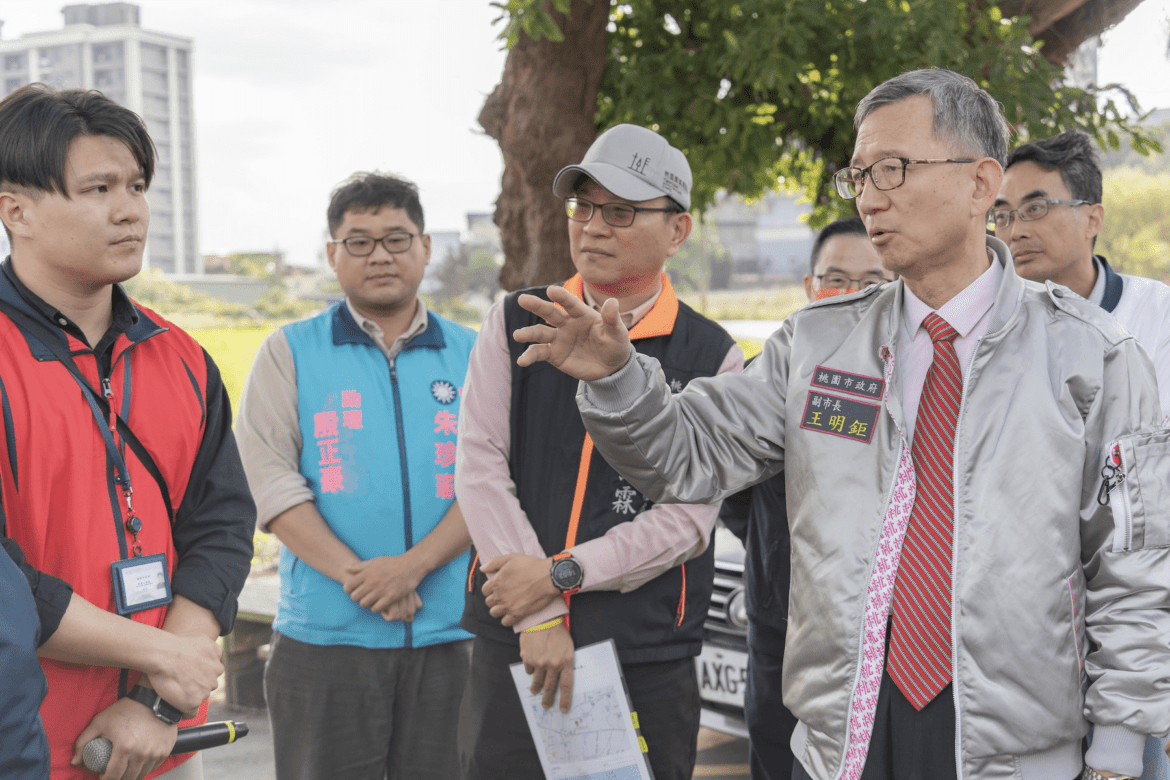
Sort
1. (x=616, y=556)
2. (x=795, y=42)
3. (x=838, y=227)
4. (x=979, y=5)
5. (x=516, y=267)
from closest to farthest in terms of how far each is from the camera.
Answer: (x=616, y=556) < (x=838, y=227) < (x=795, y=42) < (x=979, y=5) < (x=516, y=267)

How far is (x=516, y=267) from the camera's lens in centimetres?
452

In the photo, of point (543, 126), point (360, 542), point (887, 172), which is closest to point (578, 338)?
point (887, 172)

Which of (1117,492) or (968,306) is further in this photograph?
(968,306)

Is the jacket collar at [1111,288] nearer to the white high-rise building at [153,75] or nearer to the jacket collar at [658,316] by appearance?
the jacket collar at [658,316]

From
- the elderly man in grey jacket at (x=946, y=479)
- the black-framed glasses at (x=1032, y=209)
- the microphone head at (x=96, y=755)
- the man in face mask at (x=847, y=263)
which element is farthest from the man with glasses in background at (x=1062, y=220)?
the microphone head at (x=96, y=755)

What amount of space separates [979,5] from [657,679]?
352 centimetres

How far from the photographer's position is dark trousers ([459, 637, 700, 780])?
2.29 metres

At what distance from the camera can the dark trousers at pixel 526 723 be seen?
2291 mm

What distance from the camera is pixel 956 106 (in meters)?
1.71

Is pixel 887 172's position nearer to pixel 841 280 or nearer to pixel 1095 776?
pixel 1095 776

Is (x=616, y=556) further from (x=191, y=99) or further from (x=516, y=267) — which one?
(x=191, y=99)

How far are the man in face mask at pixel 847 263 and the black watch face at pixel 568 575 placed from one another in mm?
1411

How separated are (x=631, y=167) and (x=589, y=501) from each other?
2.93ft

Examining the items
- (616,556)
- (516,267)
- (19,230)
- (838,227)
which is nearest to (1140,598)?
(616,556)
